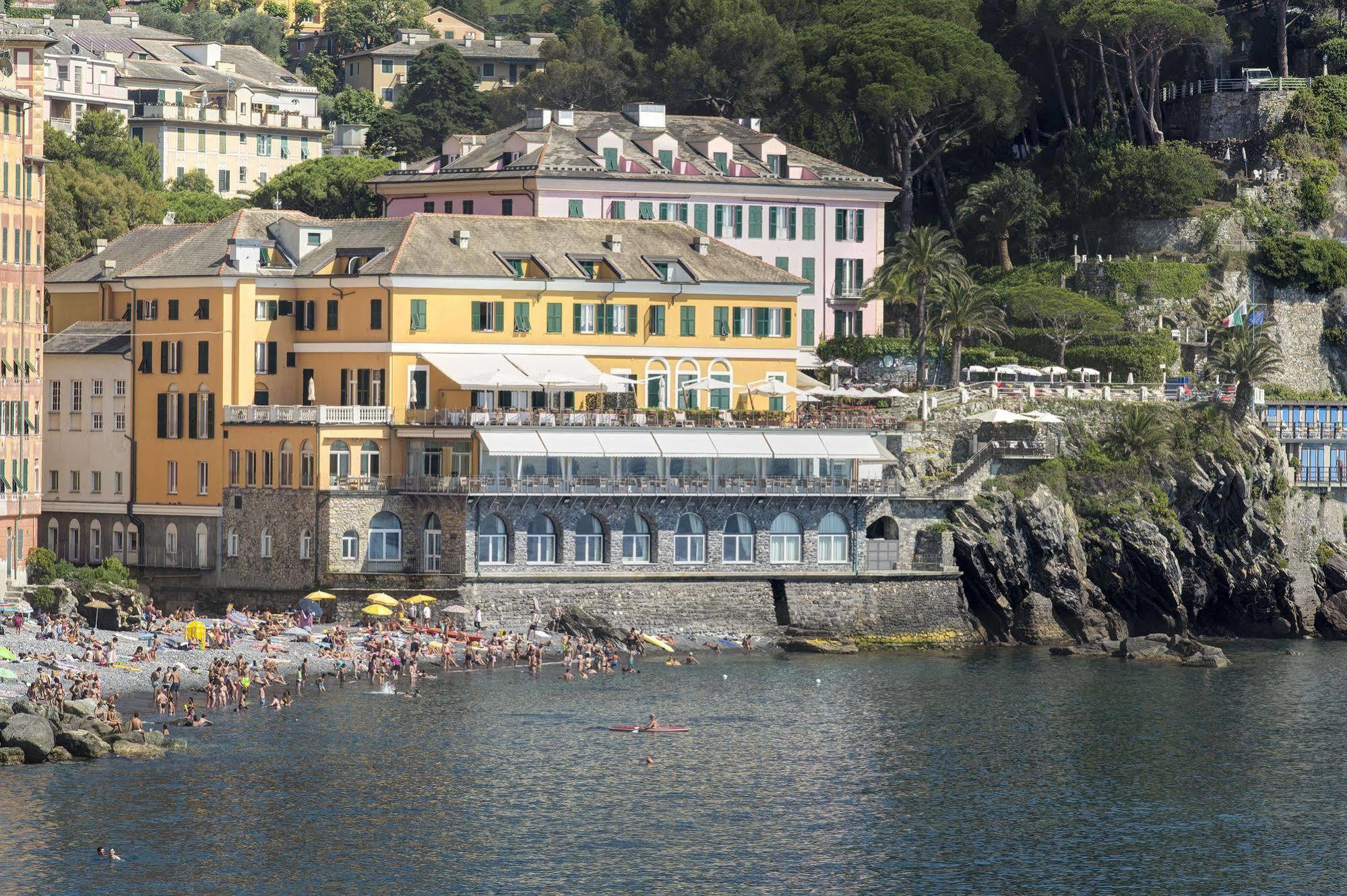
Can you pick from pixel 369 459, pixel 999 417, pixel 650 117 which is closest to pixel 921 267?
pixel 999 417

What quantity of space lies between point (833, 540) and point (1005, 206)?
1342 inches

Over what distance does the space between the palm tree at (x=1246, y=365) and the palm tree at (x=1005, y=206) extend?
15321 millimetres

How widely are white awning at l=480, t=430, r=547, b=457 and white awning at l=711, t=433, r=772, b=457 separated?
303 inches

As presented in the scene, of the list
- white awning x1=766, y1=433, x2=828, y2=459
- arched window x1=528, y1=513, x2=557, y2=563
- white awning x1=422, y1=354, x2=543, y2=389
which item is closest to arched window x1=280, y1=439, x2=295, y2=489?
white awning x1=422, y1=354, x2=543, y2=389

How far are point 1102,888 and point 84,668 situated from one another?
39347 mm

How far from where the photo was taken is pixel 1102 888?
75.9 meters

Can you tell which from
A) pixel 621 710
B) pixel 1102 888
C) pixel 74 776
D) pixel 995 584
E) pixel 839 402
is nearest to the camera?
pixel 1102 888

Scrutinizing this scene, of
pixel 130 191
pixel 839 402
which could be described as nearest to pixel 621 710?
pixel 839 402

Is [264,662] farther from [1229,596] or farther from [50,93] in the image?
[50,93]

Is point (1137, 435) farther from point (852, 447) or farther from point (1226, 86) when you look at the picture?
point (1226, 86)

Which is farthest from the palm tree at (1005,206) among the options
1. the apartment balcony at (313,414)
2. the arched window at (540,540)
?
the apartment balcony at (313,414)

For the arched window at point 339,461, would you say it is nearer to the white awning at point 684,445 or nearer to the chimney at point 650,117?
the white awning at point 684,445

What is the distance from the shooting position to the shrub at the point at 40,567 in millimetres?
Answer: 107812

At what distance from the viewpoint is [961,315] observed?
126 meters
